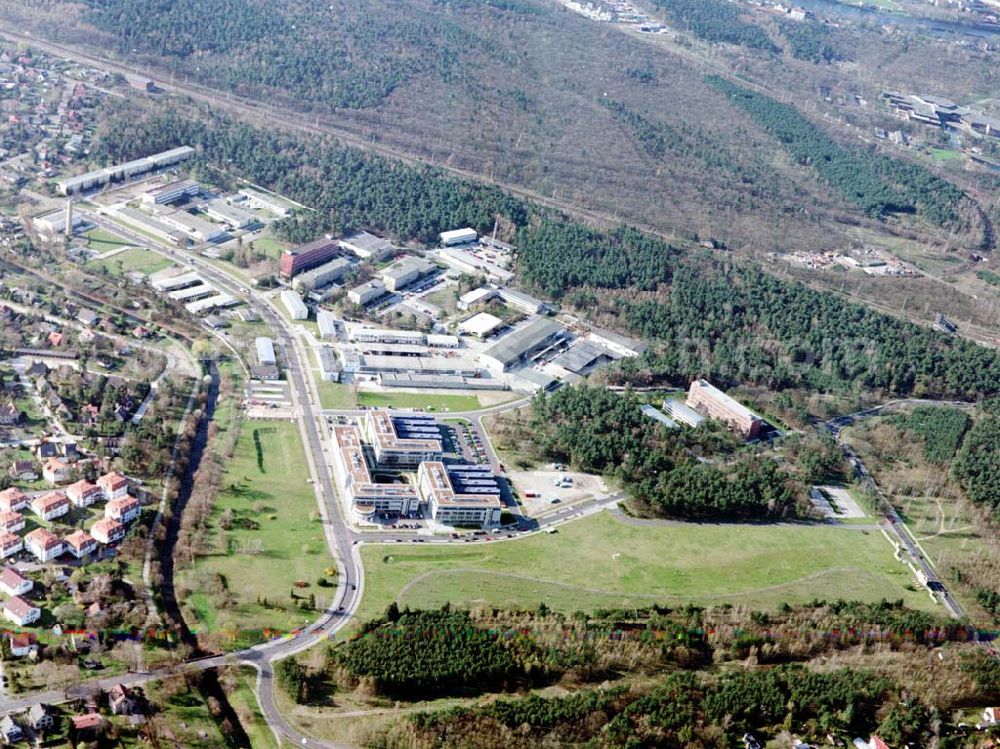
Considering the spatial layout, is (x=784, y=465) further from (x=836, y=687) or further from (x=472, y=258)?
(x=472, y=258)

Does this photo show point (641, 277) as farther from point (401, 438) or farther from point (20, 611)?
point (20, 611)

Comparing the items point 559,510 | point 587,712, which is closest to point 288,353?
point 559,510

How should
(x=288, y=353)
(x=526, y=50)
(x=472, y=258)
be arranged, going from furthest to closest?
(x=526, y=50) → (x=472, y=258) → (x=288, y=353)

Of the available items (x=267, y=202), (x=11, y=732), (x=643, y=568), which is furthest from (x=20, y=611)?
(x=267, y=202)

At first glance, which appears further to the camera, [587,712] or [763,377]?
[763,377]

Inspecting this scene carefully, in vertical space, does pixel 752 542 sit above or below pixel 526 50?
below

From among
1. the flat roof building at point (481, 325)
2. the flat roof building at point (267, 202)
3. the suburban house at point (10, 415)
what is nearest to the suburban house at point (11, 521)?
the suburban house at point (10, 415)
